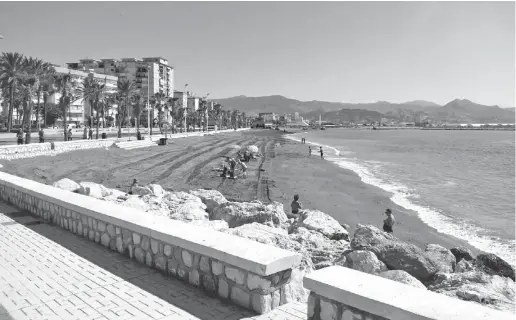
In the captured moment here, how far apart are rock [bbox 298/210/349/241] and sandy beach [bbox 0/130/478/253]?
3542 millimetres

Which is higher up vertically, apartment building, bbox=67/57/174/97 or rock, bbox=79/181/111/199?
apartment building, bbox=67/57/174/97

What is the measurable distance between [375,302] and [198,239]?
246cm

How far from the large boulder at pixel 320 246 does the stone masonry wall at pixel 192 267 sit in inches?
129

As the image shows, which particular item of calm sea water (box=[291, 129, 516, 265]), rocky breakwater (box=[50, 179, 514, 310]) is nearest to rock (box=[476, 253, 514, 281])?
rocky breakwater (box=[50, 179, 514, 310])

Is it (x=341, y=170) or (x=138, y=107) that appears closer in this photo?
(x=341, y=170)

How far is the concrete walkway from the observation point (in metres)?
4.29

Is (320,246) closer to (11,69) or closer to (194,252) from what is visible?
(194,252)

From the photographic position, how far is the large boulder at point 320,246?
26.7 ft

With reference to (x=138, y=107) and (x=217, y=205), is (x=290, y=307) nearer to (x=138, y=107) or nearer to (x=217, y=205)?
(x=217, y=205)

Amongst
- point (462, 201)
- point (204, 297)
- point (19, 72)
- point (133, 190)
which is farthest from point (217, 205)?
point (19, 72)

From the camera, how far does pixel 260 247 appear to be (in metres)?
4.56

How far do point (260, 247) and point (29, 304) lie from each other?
9.14ft

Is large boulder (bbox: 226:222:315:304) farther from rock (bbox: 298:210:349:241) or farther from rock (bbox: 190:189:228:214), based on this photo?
rock (bbox: 190:189:228:214)

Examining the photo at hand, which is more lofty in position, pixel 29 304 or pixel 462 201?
pixel 29 304
